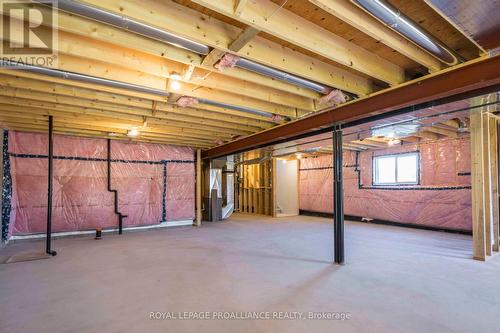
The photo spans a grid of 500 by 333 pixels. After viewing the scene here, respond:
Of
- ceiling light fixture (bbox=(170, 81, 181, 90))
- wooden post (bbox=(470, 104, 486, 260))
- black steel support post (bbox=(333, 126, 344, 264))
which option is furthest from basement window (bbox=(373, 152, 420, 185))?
ceiling light fixture (bbox=(170, 81, 181, 90))

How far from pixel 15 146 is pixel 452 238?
8699 millimetres

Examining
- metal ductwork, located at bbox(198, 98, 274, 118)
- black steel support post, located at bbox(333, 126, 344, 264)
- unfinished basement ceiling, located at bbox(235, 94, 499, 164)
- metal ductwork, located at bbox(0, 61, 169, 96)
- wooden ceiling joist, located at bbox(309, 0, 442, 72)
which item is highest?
wooden ceiling joist, located at bbox(309, 0, 442, 72)

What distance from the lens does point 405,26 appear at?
1797mm

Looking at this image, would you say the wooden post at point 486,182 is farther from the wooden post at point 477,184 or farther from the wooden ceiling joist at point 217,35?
the wooden ceiling joist at point 217,35

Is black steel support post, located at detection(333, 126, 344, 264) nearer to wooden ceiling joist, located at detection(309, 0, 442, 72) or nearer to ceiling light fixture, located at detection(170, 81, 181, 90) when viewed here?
wooden ceiling joist, located at detection(309, 0, 442, 72)

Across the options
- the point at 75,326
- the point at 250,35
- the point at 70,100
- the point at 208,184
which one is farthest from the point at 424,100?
the point at 208,184

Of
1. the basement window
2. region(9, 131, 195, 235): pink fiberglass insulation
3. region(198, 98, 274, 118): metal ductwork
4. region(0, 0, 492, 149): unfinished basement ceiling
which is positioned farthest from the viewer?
the basement window

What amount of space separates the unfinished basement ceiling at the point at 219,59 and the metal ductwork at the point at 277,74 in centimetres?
7

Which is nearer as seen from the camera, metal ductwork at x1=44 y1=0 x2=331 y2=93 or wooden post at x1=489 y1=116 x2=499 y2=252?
metal ductwork at x1=44 y1=0 x2=331 y2=93

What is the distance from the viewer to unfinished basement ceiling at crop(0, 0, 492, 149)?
1854 millimetres

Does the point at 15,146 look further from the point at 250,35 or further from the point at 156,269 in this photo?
the point at 250,35

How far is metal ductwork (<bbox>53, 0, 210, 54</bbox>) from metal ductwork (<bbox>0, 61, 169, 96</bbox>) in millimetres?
1075

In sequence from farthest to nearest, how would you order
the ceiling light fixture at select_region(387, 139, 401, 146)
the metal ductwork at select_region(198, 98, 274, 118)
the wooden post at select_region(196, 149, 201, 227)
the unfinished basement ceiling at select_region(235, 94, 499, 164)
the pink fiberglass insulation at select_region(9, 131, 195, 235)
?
the wooden post at select_region(196, 149, 201, 227), the ceiling light fixture at select_region(387, 139, 401, 146), the pink fiberglass insulation at select_region(9, 131, 195, 235), the metal ductwork at select_region(198, 98, 274, 118), the unfinished basement ceiling at select_region(235, 94, 499, 164)

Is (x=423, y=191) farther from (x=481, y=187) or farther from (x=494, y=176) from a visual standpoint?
(x=481, y=187)
